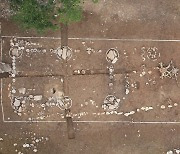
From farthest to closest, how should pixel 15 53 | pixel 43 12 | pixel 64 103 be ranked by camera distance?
pixel 64 103 < pixel 15 53 < pixel 43 12

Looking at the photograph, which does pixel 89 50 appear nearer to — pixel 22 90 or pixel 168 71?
pixel 22 90

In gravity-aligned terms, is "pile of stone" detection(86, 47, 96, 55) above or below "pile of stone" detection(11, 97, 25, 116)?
above

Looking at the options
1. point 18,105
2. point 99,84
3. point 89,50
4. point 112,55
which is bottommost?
point 18,105

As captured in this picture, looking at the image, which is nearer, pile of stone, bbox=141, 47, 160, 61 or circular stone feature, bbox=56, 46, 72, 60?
circular stone feature, bbox=56, 46, 72, 60

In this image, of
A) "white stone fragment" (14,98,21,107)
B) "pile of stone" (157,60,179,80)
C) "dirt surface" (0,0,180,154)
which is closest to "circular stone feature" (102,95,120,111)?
"dirt surface" (0,0,180,154)

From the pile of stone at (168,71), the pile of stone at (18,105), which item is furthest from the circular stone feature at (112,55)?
the pile of stone at (18,105)

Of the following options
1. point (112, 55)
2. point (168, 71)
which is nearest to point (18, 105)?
point (112, 55)

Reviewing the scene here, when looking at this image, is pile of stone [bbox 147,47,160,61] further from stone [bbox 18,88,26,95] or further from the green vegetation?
stone [bbox 18,88,26,95]
